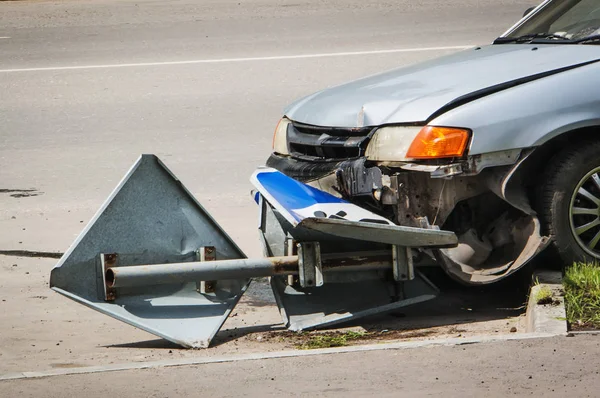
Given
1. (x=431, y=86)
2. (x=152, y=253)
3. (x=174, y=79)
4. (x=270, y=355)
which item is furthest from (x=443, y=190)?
Result: (x=174, y=79)

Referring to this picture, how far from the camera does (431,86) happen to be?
6383mm

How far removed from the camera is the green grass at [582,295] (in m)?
5.80

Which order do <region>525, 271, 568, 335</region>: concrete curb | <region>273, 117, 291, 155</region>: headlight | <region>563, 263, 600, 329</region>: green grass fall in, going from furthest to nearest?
<region>273, 117, 291, 155</region>: headlight
<region>563, 263, 600, 329</region>: green grass
<region>525, 271, 568, 335</region>: concrete curb

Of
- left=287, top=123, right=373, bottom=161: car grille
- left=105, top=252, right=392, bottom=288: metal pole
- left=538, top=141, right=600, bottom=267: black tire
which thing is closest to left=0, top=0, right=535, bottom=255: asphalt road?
left=287, top=123, right=373, bottom=161: car grille

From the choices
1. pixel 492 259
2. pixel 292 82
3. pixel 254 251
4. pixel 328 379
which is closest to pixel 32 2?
pixel 292 82

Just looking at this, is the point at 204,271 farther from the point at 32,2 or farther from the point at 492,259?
the point at 32,2

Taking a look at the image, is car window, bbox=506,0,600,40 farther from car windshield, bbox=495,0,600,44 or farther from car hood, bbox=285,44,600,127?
car hood, bbox=285,44,600,127

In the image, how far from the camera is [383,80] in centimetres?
687

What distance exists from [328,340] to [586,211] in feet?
5.43

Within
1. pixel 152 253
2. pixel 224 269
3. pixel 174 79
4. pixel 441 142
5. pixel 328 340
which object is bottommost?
pixel 328 340

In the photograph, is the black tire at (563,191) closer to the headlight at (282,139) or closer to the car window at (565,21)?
the car window at (565,21)

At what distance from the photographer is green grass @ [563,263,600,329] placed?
5.80 metres

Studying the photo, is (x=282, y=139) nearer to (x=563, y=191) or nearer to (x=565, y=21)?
(x=563, y=191)

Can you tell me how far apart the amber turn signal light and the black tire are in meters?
0.62
